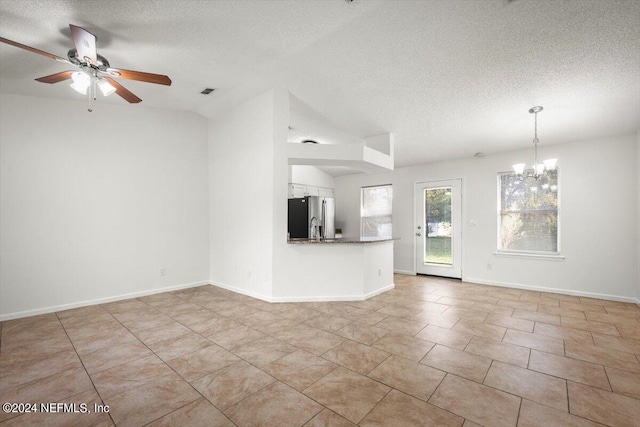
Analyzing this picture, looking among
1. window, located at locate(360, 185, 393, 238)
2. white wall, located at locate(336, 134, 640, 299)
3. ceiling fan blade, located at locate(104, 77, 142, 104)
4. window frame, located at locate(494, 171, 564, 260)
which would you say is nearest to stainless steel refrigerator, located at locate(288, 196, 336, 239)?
window, located at locate(360, 185, 393, 238)

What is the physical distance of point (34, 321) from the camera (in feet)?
11.2

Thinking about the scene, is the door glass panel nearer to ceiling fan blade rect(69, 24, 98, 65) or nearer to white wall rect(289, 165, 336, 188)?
white wall rect(289, 165, 336, 188)

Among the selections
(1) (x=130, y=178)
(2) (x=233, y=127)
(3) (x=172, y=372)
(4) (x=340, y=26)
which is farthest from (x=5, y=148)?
(4) (x=340, y=26)

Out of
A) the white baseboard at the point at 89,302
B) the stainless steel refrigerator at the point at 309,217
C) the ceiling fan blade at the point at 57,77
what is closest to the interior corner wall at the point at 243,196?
the white baseboard at the point at 89,302

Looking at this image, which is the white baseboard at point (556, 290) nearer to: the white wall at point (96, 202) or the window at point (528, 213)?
the window at point (528, 213)

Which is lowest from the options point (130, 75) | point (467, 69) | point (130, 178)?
point (130, 178)

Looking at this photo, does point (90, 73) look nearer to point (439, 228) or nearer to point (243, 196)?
point (243, 196)

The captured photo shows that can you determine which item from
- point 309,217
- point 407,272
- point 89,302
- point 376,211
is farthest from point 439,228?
point 89,302

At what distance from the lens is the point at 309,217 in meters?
5.32

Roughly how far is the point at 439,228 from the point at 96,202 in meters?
6.18

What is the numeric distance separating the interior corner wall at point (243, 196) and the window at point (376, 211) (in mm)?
3642

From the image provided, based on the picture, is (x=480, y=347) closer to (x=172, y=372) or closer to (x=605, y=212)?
(x=172, y=372)

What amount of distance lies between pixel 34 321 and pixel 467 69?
5.82 metres

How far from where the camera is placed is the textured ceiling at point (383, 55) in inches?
93.3
